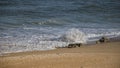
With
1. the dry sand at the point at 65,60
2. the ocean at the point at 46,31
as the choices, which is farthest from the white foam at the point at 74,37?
the dry sand at the point at 65,60

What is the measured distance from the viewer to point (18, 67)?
6.92 m

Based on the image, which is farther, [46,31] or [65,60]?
[46,31]

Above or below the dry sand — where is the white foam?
below

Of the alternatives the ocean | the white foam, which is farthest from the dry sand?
the white foam

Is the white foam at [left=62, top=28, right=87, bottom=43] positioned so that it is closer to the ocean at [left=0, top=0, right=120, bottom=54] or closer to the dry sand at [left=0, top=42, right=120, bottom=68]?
the ocean at [left=0, top=0, right=120, bottom=54]

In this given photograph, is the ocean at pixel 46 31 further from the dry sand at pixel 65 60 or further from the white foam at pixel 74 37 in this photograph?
the dry sand at pixel 65 60

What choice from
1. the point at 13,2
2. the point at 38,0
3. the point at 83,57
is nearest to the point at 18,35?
the point at 83,57

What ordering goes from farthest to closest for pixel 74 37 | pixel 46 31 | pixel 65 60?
pixel 46 31
pixel 74 37
pixel 65 60

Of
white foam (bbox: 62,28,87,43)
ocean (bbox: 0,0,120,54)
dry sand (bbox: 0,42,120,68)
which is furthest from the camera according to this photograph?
white foam (bbox: 62,28,87,43)

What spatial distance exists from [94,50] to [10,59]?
2.25 meters

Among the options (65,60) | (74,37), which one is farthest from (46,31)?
(65,60)

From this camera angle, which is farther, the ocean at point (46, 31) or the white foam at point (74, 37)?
the white foam at point (74, 37)

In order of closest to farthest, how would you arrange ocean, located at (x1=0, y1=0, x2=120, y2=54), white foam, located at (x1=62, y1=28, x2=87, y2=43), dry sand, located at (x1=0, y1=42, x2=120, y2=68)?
dry sand, located at (x1=0, y1=42, x2=120, y2=68) → ocean, located at (x1=0, y1=0, x2=120, y2=54) → white foam, located at (x1=62, y1=28, x2=87, y2=43)

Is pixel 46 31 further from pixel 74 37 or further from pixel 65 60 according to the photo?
pixel 65 60
